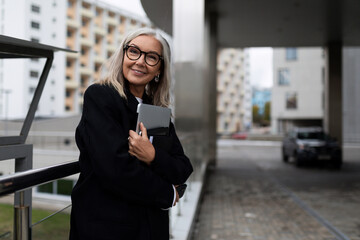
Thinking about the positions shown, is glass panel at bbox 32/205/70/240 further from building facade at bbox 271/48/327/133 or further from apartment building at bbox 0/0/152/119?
building facade at bbox 271/48/327/133

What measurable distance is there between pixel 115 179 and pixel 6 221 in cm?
57

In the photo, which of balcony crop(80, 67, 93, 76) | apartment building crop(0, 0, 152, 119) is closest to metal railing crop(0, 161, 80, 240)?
apartment building crop(0, 0, 152, 119)

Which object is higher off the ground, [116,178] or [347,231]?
[116,178]

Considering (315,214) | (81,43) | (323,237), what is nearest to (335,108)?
(315,214)

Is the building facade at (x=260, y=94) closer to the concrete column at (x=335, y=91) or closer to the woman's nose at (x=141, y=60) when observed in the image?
the concrete column at (x=335, y=91)

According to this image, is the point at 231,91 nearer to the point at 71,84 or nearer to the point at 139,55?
the point at 71,84

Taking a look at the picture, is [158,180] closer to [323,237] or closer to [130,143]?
[130,143]

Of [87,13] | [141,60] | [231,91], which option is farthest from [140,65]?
[231,91]

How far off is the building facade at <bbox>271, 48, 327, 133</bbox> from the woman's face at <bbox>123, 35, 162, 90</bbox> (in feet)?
126

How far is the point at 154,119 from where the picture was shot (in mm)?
1498

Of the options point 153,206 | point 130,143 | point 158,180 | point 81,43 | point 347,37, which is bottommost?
point 153,206

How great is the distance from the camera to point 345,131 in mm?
30094

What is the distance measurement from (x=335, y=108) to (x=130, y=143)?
16.1m

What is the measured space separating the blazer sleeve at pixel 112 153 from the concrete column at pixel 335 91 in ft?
52.5
